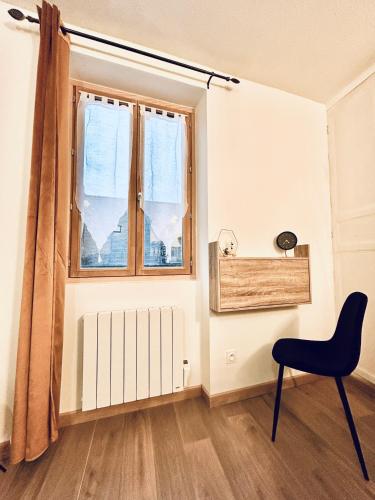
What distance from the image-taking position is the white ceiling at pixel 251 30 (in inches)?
53.9

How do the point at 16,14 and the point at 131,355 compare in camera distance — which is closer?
the point at 16,14

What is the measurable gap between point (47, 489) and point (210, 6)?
2851mm

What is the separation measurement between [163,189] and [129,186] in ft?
0.92

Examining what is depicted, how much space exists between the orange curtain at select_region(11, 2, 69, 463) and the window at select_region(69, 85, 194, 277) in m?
0.29

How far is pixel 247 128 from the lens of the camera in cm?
189

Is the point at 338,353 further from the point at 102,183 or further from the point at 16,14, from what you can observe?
the point at 16,14

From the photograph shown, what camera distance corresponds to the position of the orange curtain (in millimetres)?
1164

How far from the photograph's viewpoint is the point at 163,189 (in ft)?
6.02

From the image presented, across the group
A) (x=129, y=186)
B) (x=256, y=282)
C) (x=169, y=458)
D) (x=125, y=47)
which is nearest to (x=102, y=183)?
(x=129, y=186)

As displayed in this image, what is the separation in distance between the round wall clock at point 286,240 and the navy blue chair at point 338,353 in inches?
23.6

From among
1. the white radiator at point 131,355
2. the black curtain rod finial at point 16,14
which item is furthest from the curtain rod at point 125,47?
the white radiator at point 131,355

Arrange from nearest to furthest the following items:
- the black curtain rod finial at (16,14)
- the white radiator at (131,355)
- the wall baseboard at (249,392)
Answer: the black curtain rod finial at (16,14)
the white radiator at (131,355)
the wall baseboard at (249,392)

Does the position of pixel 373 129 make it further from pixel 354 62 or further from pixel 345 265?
pixel 345 265

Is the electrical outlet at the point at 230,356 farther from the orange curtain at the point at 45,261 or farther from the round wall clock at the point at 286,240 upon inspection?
the orange curtain at the point at 45,261
